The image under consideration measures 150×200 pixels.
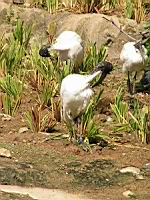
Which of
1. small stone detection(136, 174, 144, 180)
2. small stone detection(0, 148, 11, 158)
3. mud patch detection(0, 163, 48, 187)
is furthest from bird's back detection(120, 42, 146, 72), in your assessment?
mud patch detection(0, 163, 48, 187)

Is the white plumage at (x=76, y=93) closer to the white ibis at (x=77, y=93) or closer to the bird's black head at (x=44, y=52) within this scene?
the white ibis at (x=77, y=93)

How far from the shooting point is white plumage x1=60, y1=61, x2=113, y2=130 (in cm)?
678

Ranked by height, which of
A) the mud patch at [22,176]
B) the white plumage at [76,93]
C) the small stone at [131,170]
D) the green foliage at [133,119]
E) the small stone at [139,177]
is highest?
the white plumage at [76,93]

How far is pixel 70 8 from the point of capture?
11.4m

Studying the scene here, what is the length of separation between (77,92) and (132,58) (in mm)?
2244

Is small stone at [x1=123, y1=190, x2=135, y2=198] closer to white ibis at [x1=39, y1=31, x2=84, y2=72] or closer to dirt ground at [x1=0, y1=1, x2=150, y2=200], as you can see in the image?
dirt ground at [x1=0, y1=1, x2=150, y2=200]

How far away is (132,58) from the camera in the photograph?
8.85 metres

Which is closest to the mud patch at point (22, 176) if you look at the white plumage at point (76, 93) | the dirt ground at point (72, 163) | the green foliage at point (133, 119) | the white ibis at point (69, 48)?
the dirt ground at point (72, 163)

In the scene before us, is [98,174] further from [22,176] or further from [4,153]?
[4,153]

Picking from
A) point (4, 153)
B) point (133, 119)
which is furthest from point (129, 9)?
point (4, 153)

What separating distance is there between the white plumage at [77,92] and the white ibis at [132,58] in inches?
71.3

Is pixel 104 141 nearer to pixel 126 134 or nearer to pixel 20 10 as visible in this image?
pixel 126 134

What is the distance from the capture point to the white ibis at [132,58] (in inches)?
344

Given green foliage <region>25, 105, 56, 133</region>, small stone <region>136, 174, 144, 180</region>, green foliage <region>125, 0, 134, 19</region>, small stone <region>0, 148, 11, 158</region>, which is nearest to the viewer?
small stone <region>136, 174, 144, 180</region>
